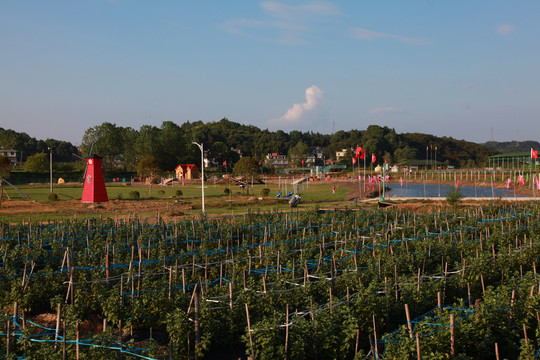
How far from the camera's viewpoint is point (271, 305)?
12352 mm

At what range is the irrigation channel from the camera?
31.7 ft

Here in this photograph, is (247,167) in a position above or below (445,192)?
above

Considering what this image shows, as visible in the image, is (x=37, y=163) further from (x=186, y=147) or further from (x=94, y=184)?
(x=94, y=184)

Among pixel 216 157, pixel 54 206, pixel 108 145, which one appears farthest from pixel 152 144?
pixel 54 206

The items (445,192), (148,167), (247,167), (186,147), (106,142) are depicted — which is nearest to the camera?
(247,167)

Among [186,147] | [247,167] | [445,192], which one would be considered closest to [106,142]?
[186,147]

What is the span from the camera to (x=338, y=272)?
16.0 meters

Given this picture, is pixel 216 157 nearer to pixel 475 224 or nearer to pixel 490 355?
pixel 475 224

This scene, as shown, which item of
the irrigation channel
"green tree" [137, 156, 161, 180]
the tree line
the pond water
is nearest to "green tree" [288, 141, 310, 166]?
the tree line

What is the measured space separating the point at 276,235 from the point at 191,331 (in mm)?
12543

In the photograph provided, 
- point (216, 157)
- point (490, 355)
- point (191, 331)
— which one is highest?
point (216, 157)

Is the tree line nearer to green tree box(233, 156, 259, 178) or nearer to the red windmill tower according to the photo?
green tree box(233, 156, 259, 178)

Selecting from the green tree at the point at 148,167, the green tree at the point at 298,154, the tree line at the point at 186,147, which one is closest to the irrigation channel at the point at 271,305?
the green tree at the point at 148,167

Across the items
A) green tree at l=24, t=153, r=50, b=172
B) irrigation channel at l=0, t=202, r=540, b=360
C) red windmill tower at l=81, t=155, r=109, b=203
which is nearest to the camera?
irrigation channel at l=0, t=202, r=540, b=360
